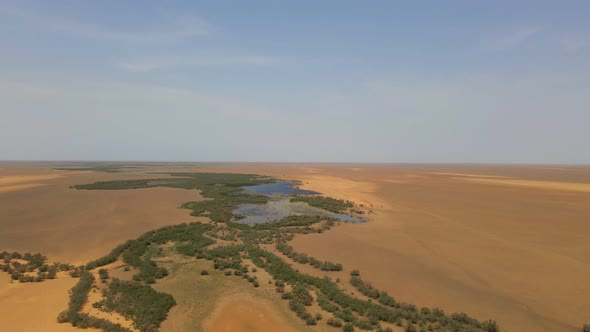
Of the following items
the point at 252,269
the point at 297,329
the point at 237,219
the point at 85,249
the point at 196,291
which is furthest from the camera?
the point at 237,219

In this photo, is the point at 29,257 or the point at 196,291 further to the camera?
the point at 29,257

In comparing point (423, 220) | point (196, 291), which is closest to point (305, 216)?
point (423, 220)

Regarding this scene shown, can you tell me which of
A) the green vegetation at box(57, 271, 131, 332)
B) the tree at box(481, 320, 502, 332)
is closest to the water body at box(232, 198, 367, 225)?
the green vegetation at box(57, 271, 131, 332)

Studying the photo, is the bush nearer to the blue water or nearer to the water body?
the water body

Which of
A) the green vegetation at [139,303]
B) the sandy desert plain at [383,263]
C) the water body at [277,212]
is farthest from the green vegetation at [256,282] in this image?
the water body at [277,212]

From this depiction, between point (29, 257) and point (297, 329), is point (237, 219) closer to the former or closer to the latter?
point (29, 257)

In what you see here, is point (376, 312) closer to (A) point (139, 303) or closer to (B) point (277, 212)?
(A) point (139, 303)

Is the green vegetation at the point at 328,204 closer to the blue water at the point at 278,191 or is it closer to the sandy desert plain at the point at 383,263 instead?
the sandy desert plain at the point at 383,263
